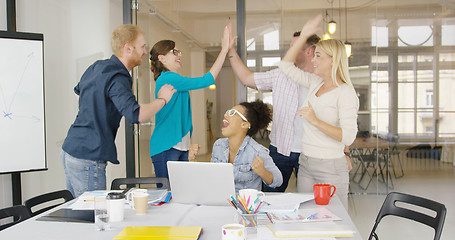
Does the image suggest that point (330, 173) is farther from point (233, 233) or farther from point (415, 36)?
point (415, 36)

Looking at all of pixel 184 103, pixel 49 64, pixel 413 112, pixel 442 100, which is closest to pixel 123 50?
pixel 184 103

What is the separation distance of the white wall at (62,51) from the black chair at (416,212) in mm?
2953

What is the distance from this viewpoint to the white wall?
14.1 feet

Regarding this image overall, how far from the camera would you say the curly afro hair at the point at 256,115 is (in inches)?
114

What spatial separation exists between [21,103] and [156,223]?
8.06 feet

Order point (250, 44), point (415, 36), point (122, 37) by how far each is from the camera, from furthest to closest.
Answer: point (415, 36)
point (250, 44)
point (122, 37)

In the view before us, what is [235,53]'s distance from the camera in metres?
3.91

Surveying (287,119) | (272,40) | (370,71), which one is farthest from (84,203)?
(370,71)

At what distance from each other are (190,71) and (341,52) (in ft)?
5.56

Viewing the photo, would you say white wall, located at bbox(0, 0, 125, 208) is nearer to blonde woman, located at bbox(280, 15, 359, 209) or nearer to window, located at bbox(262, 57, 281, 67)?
window, located at bbox(262, 57, 281, 67)

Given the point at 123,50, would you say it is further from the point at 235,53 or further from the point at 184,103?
the point at 235,53

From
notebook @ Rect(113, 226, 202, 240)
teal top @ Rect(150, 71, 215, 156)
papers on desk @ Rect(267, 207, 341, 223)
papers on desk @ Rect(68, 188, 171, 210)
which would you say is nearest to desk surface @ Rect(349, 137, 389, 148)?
teal top @ Rect(150, 71, 215, 156)

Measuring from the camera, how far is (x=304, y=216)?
1965 mm

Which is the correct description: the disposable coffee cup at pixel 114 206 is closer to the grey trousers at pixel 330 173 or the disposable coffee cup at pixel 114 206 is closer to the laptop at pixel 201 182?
the laptop at pixel 201 182
